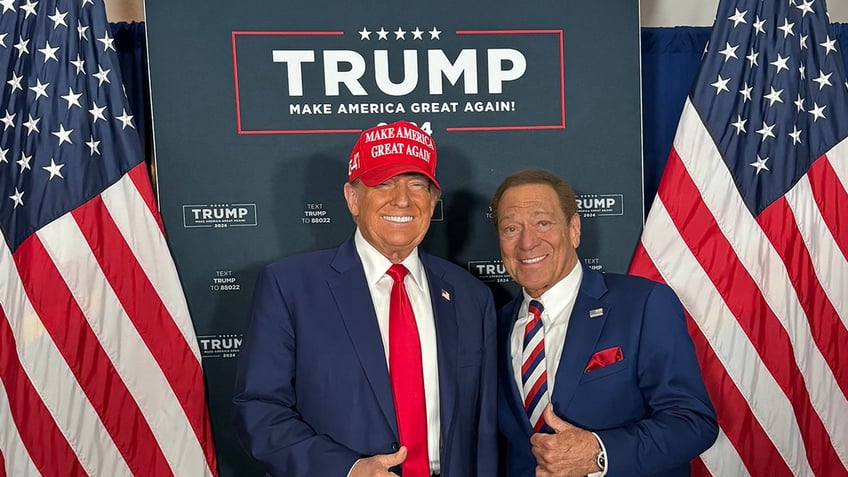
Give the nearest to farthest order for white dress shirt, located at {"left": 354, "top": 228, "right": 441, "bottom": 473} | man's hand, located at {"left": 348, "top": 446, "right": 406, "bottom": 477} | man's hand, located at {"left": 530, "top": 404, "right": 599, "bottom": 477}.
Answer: man's hand, located at {"left": 348, "top": 446, "right": 406, "bottom": 477}, man's hand, located at {"left": 530, "top": 404, "right": 599, "bottom": 477}, white dress shirt, located at {"left": 354, "top": 228, "right": 441, "bottom": 473}

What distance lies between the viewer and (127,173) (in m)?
2.51

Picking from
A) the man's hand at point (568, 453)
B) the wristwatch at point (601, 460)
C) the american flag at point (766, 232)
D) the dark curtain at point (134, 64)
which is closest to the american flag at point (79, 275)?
the dark curtain at point (134, 64)

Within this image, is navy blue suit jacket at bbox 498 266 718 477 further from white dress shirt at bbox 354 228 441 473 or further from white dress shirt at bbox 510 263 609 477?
white dress shirt at bbox 354 228 441 473

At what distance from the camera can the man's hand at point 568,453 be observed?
1735 millimetres

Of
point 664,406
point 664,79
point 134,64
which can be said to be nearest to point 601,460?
point 664,406

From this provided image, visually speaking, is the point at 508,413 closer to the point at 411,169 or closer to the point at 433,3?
the point at 411,169

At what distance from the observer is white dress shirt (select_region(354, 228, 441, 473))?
1.85m

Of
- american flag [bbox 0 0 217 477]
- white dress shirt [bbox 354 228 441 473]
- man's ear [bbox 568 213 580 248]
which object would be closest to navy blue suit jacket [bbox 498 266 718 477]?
man's ear [bbox 568 213 580 248]

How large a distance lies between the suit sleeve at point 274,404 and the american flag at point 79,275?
86 centimetres

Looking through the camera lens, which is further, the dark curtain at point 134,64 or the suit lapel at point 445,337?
the dark curtain at point 134,64

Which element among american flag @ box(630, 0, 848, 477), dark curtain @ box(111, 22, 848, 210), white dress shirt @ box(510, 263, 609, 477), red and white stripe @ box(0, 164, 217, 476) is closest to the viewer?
white dress shirt @ box(510, 263, 609, 477)

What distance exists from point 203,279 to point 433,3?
1.32 m

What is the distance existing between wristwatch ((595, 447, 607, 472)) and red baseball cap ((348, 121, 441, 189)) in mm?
814

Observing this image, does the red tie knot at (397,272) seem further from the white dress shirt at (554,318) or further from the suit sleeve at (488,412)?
the white dress shirt at (554,318)
